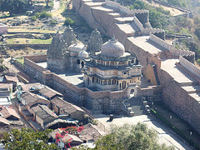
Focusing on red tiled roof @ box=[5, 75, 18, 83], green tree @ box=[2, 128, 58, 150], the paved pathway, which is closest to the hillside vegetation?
the paved pathway

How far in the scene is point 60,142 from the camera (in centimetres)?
5441

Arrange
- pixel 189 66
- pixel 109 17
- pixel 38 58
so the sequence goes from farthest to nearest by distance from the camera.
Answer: pixel 109 17, pixel 38 58, pixel 189 66

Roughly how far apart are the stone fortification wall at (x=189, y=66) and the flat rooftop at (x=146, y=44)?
6236 mm

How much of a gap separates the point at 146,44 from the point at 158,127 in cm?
2104

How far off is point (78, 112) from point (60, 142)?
24.9 ft

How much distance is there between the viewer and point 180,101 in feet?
212

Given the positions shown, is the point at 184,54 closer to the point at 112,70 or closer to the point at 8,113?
the point at 112,70

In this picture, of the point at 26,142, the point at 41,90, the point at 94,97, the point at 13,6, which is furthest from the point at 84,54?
the point at 13,6

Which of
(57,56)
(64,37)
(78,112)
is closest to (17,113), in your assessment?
(78,112)

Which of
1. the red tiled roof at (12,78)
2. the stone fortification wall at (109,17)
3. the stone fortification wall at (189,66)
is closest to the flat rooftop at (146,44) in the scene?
the stone fortification wall at (109,17)

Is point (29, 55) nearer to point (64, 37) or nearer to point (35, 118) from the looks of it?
point (64, 37)

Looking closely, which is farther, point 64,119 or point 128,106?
point 128,106

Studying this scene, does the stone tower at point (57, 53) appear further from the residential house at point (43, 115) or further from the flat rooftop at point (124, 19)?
the flat rooftop at point (124, 19)

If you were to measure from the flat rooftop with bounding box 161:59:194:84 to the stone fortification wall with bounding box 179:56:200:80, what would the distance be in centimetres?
82
